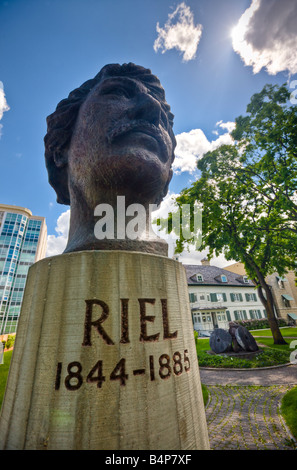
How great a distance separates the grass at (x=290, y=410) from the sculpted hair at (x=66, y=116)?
5.90 m

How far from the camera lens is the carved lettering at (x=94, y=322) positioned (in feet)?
5.03

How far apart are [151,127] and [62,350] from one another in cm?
253

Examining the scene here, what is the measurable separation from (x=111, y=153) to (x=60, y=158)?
111 cm

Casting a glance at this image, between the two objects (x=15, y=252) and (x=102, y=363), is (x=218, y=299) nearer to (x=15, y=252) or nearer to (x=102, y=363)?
(x=102, y=363)

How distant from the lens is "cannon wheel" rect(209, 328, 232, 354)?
1214 centimetres

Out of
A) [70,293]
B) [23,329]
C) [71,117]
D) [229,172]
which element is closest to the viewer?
[70,293]

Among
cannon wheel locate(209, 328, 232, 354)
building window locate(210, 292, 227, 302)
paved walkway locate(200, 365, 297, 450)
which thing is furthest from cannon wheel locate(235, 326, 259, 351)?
building window locate(210, 292, 227, 302)

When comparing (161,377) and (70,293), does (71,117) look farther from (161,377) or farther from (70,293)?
(161,377)

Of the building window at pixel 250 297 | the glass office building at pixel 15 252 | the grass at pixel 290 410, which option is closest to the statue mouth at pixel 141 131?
the grass at pixel 290 410

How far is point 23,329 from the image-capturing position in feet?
5.84

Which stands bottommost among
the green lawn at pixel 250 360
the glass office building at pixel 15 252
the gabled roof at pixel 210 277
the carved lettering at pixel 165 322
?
the green lawn at pixel 250 360

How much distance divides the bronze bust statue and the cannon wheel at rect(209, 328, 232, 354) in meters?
11.7

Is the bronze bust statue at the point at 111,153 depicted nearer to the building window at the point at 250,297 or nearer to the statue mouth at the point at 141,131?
the statue mouth at the point at 141,131

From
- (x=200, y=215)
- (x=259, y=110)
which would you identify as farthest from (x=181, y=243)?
(x=259, y=110)
